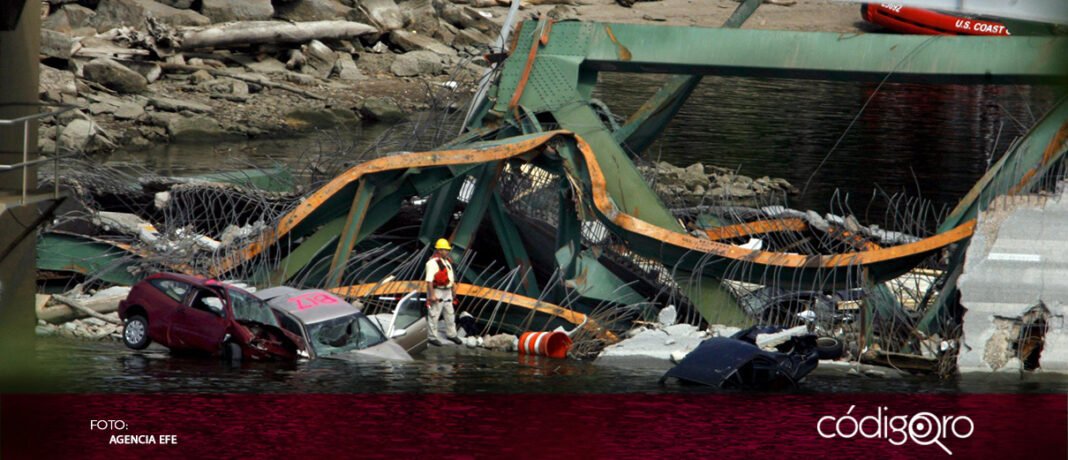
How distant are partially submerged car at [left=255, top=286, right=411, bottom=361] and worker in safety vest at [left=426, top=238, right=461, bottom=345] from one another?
44.5 inches

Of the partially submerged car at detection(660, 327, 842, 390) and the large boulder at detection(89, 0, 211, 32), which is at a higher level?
the large boulder at detection(89, 0, 211, 32)

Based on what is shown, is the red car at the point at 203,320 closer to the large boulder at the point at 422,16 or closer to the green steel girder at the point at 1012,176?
the green steel girder at the point at 1012,176

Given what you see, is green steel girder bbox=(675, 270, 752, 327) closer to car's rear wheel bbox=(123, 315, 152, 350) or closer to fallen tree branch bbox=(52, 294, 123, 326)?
car's rear wheel bbox=(123, 315, 152, 350)

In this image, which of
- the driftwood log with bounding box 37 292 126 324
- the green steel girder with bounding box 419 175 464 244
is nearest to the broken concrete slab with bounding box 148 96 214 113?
the driftwood log with bounding box 37 292 126 324

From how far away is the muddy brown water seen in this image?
37.1 feet

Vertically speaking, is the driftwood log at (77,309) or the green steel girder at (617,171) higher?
the green steel girder at (617,171)

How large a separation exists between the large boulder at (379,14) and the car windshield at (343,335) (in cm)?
2612

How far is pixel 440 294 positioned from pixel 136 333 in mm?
3336

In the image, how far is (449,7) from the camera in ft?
137

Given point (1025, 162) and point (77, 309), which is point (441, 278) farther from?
point (1025, 162)

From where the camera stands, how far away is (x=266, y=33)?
33.9 m

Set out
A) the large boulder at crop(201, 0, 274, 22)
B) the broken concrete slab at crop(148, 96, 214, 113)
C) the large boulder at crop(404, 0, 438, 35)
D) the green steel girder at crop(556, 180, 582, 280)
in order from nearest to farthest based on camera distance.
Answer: the green steel girder at crop(556, 180, 582, 280)
the broken concrete slab at crop(148, 96, 214, 113)
the large boulder at crop(201, 0, 274, 22)
the large boulder at crop(404, 0, 438, 35)

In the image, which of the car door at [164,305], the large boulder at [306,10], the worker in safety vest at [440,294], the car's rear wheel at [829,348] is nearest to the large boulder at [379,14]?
the large boulder at [306,10]

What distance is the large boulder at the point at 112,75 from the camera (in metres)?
29.7
